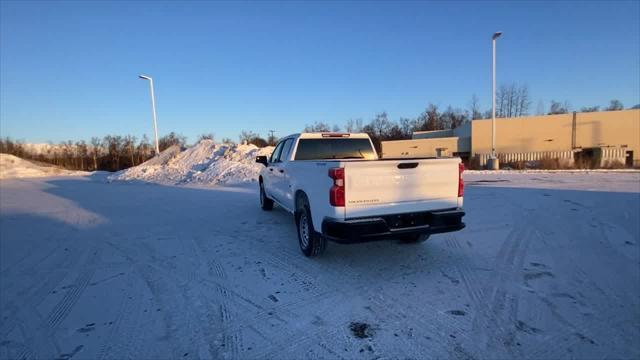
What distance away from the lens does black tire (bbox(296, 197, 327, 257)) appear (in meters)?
4.93

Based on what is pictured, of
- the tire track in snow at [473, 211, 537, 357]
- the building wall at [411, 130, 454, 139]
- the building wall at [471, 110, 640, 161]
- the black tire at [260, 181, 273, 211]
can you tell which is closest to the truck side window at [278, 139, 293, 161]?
the black tire at [260, 181, 273, 211]

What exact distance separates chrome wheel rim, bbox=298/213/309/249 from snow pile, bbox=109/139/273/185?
12999 mm

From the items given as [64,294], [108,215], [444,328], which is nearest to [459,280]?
[444,328]

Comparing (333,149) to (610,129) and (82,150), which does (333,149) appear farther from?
(82,150)

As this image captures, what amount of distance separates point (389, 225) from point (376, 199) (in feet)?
1.34

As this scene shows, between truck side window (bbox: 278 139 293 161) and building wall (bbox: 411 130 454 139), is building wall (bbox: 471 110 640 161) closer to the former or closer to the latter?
building wall (bbox: 411 130 454 139)

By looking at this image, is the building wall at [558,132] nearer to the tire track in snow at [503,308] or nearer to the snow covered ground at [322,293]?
the snow covered ground at [322,293]

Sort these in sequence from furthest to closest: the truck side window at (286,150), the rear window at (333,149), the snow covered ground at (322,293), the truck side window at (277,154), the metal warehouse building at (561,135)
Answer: the metal warehouse building at (561,135) → the truck side window at (277,154) → the truck side window at (286,150) → the rear window at (333,149) → the snow covered ground at (322,293)

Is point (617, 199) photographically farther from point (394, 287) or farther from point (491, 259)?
point (394, 287)

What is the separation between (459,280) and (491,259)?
1090 mm

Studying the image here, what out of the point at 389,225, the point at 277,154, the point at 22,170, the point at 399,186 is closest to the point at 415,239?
the point at 389,225

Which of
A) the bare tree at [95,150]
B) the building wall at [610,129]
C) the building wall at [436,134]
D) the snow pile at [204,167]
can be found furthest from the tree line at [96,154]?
the building wall at [610,129]

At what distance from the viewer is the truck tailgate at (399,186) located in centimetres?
416

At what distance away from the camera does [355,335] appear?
307 centimetres
